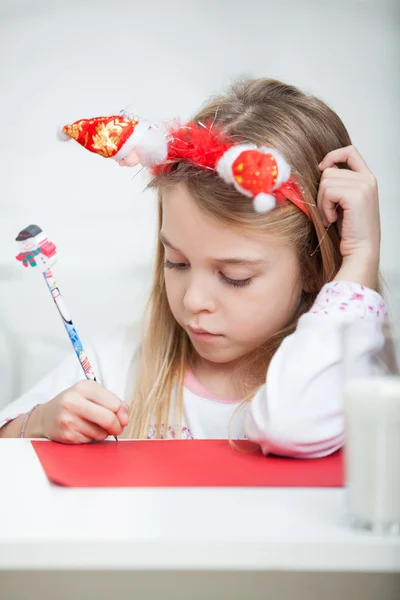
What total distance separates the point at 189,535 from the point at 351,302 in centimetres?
50

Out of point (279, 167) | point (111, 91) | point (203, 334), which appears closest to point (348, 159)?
point (279, 167)

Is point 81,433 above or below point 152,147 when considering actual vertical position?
below

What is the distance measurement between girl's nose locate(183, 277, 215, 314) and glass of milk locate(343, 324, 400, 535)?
47cm

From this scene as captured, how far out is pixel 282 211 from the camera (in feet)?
3.31

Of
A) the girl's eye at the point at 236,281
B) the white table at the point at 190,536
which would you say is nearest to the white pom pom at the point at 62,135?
the girl's eye at the point at 236,281

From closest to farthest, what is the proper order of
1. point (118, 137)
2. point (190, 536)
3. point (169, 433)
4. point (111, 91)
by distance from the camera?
1. point (190, 536)
2. point (118, 137)
3. point (169, 433)
4. point (111, 91)

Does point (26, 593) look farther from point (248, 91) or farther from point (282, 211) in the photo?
point (248, 91)

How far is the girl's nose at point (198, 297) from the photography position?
37.5 inches

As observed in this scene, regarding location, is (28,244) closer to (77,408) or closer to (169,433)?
(77,408)

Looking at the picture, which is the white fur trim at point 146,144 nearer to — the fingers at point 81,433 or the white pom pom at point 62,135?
the white pom pom at point 62,135

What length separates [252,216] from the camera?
0.98 meters

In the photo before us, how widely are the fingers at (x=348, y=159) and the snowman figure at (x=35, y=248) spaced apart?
400 millimetres

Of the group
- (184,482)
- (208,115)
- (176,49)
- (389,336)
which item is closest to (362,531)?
(184,482)

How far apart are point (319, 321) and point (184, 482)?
1.11 feet
